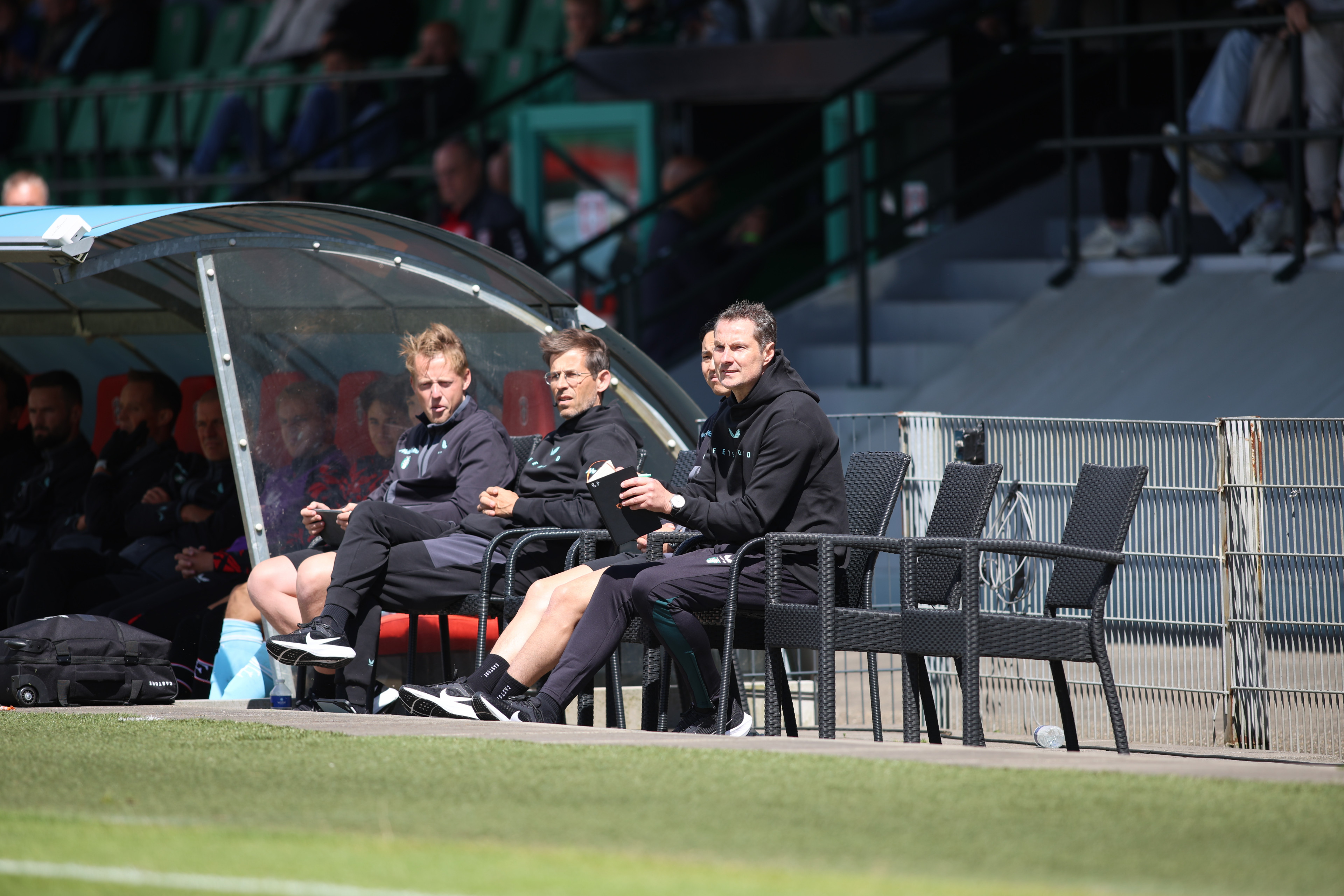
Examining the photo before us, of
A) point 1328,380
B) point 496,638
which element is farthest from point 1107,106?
point 496,638

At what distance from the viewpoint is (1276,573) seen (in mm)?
6434

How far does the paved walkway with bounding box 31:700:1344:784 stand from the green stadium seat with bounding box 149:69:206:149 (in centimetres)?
1086

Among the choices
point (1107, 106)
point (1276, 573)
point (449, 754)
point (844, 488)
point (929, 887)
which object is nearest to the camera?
point (929, 887)

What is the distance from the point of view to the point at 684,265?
12.1 metres

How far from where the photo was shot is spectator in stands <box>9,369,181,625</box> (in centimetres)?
812

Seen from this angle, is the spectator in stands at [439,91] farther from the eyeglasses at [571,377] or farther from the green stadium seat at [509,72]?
the eyeglasses at [571,377]

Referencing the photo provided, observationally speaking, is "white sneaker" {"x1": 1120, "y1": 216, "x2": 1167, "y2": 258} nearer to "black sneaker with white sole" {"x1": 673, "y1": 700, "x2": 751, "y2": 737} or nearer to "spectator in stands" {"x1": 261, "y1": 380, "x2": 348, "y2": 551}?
"spectator in stands" {"x1": 261, "y1": 380, "x2": 348, "y2": 551}

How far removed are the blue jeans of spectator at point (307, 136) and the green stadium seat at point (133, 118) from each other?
124 cm

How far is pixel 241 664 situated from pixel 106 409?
2.29m

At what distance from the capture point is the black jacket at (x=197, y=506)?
795 cm

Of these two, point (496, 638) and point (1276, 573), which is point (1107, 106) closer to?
point (1276, 573)

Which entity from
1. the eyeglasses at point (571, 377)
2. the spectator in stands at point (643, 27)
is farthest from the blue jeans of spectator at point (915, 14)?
the eyeglasses at point (571, 377)

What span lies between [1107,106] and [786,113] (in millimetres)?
2575

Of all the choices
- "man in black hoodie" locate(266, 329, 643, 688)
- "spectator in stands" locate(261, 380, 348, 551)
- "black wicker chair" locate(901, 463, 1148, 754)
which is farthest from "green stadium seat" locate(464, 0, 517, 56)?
"black wicker chair" locate(901, 463, 1148, 754)
